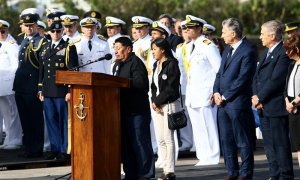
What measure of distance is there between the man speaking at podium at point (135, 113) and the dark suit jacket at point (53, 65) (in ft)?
7.78

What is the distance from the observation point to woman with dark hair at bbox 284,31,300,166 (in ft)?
38.0

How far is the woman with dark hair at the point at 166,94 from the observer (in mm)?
12961

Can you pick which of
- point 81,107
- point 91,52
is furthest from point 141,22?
point 81,107

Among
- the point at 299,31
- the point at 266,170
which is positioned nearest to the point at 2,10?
the point at 266,170

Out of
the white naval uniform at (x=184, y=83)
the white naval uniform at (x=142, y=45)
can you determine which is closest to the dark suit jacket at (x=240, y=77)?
the white naval uniform at (x=184, y=83)

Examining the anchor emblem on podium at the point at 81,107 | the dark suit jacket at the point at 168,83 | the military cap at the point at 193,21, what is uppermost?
the military cap at the point at 193,21

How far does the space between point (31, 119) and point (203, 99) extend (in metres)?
2.82

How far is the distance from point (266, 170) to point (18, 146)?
16.1 feet

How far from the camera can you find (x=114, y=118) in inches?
473

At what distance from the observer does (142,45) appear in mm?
15977

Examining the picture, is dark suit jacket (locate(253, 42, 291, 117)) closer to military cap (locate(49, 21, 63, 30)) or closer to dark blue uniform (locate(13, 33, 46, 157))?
military cap (locate(49, 21, 63, 30))

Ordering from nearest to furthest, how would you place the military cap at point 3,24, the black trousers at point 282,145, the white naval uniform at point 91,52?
the black trousers at point 282,145, the white naval uniform at point 91,52, the military cap at point 3,24

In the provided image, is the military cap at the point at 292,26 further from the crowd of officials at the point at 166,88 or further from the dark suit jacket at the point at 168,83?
the dark suit jacket at the point at 168,83

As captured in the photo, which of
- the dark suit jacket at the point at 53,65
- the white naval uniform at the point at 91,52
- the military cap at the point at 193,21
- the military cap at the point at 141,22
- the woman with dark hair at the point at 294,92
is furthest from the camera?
the military cap at the point at 141,22
